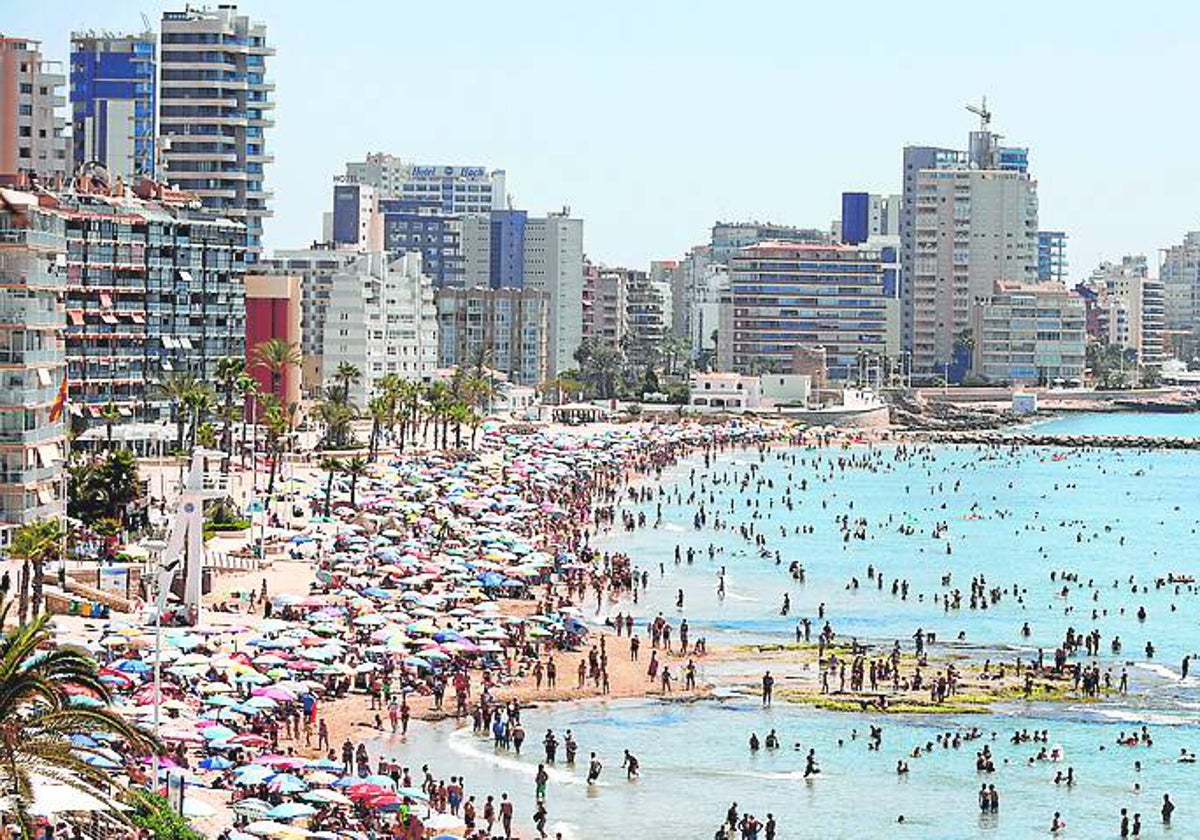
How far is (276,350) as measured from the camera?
105750 millimetres

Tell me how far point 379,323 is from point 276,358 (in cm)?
4585

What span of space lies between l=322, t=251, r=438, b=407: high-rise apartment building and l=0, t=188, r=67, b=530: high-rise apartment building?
84.7 metres

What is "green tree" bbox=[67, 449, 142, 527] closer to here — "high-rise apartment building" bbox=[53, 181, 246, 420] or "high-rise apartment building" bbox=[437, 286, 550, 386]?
"high-rise apartment building" bbox=[53, 181, 246, 420]

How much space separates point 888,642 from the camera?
6519cm

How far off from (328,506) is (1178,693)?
35.8m

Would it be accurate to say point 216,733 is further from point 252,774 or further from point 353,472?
point 353,472

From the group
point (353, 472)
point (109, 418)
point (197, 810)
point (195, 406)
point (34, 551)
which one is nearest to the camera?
point (197, 810)

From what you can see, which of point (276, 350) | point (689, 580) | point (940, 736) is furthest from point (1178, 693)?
point (276, 350)

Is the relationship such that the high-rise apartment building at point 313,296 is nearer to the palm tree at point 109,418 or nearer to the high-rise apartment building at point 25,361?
the palm tree at point 109,418

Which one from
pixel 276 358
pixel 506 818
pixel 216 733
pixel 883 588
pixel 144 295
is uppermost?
pixel 144 295

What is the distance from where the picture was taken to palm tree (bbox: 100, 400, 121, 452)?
81875 millimetres

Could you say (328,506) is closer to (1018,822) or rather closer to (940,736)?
(940,736)

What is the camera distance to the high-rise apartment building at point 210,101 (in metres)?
131

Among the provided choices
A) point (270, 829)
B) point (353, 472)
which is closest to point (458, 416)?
point (353, 472)
